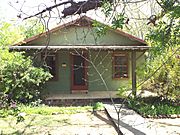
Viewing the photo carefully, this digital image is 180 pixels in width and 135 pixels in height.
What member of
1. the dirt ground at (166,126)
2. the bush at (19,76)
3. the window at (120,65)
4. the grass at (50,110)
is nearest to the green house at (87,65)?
the window at (120,65)

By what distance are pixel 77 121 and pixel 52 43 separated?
661cm

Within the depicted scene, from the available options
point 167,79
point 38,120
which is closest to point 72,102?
point 38,120

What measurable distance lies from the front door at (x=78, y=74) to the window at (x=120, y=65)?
1.81m

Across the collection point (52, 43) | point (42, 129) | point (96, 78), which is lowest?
point (42, 129)

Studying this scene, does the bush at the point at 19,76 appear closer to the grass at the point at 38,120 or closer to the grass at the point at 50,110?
the grass at the point at 38,120

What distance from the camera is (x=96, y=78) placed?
1588cm

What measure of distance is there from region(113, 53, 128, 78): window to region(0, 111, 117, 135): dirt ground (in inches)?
217

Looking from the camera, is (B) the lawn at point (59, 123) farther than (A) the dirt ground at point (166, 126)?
Yes

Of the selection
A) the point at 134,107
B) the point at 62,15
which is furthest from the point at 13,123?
the point at 62,15

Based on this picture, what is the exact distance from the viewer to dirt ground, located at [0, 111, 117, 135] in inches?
319

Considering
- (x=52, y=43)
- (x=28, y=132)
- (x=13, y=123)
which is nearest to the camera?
(x=28, y=132)

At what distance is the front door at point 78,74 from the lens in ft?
50.8

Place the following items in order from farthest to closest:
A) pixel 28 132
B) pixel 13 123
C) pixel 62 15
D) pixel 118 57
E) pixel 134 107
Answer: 1. pixel 118 57
2. pixel 134 107
3. pixel 13 123
4. pixel 28 132
5. pixel 62 15

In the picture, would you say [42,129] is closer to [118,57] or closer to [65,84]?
[65,84]
